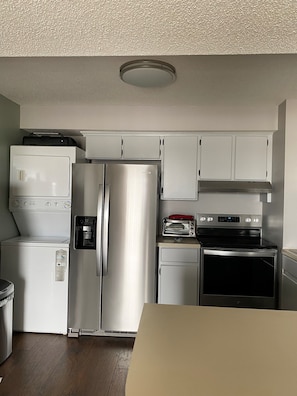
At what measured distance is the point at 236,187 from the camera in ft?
10.1

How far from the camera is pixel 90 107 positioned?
3115 mm

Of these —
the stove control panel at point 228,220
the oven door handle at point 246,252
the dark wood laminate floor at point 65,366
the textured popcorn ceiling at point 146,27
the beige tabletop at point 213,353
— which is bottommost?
the dark wood laminate floor at point 65,366

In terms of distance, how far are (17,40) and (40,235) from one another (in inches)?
89.8

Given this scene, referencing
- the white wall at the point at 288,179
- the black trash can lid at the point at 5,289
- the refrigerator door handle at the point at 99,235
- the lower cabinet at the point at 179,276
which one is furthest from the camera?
the lower cabinet at the point at 179,276

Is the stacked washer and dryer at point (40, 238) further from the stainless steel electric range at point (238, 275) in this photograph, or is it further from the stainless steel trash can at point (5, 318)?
the stainless steel electric range at point (238, 275)

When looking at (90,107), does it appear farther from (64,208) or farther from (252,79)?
(252,79)

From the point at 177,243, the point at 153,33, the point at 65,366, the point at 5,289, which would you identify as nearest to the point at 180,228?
the point at 177,243

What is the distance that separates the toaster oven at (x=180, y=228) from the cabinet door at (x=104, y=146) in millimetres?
991

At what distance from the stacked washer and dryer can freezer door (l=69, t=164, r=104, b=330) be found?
0.10m

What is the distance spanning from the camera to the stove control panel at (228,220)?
3385 millimetres

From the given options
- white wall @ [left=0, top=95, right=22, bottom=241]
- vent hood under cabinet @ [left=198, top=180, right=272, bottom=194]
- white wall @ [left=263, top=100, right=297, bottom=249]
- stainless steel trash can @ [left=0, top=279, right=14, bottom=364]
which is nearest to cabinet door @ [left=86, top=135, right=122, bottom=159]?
white wall @ [left=0, top=95, right=22, bottom=241]

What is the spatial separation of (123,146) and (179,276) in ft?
5.15

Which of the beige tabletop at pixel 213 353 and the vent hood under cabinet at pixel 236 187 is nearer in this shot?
the beige tabletop at pixel 213 353

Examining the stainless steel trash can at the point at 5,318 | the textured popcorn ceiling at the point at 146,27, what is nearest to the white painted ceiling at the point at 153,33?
the textured popcorn ceiling at the point at 146,27
